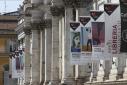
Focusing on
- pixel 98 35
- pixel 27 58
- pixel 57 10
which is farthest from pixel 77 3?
pixel 27 58

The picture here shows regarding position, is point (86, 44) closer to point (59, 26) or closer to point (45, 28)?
point (59, 26)

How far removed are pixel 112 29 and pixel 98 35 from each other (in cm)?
249

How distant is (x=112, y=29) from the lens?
42562 mm

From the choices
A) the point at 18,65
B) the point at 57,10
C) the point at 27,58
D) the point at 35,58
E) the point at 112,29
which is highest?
the point at 57,10

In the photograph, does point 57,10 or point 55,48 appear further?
point 55,48

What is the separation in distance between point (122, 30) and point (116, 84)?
8.03 metres

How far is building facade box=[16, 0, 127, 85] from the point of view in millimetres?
58094

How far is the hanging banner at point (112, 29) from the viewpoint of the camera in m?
42.1

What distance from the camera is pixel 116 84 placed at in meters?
48.8

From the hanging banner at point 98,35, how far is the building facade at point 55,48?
225cm

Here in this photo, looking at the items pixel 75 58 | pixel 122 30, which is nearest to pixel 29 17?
pixel 75 58

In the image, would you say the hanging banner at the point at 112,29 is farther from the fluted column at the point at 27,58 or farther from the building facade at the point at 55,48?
the fluted column at the point at 27,58

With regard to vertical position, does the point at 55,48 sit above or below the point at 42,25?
below

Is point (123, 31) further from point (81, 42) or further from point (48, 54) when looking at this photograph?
point (48, 54)
